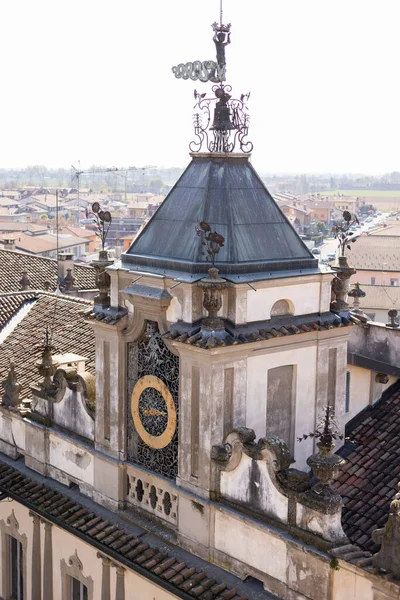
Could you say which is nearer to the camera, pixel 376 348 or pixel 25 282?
pixel 376 348

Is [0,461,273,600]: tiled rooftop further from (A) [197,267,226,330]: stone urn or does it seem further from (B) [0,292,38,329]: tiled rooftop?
(B) [0,292,38,329]: tiled rooftop

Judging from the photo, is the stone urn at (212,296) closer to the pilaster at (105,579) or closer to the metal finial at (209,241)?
the metal finial at (209,241)

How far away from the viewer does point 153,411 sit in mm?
16469

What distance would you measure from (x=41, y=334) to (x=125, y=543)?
38.6 ft

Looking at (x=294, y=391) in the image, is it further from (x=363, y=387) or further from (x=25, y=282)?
(x=25, y=282)

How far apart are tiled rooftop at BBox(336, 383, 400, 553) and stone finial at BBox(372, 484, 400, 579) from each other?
137cm

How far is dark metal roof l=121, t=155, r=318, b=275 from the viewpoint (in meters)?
15.7

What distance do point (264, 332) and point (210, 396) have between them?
1429mm

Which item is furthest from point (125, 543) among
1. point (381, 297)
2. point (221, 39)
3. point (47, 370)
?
point (381, 297)

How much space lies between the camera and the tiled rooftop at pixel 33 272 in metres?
38.8

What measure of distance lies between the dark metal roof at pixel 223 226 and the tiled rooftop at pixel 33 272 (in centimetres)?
2182

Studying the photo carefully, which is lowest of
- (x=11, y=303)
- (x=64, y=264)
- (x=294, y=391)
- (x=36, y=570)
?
(x=36, y=570)

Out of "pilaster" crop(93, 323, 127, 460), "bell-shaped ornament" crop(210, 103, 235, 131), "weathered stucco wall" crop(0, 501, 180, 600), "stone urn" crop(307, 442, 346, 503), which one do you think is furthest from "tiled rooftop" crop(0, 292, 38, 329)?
"stone urn" crop(307, 442, 346, 503)

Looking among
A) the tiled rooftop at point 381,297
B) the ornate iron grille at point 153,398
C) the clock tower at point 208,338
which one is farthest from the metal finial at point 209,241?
the tiled rooftop at point 381,297
